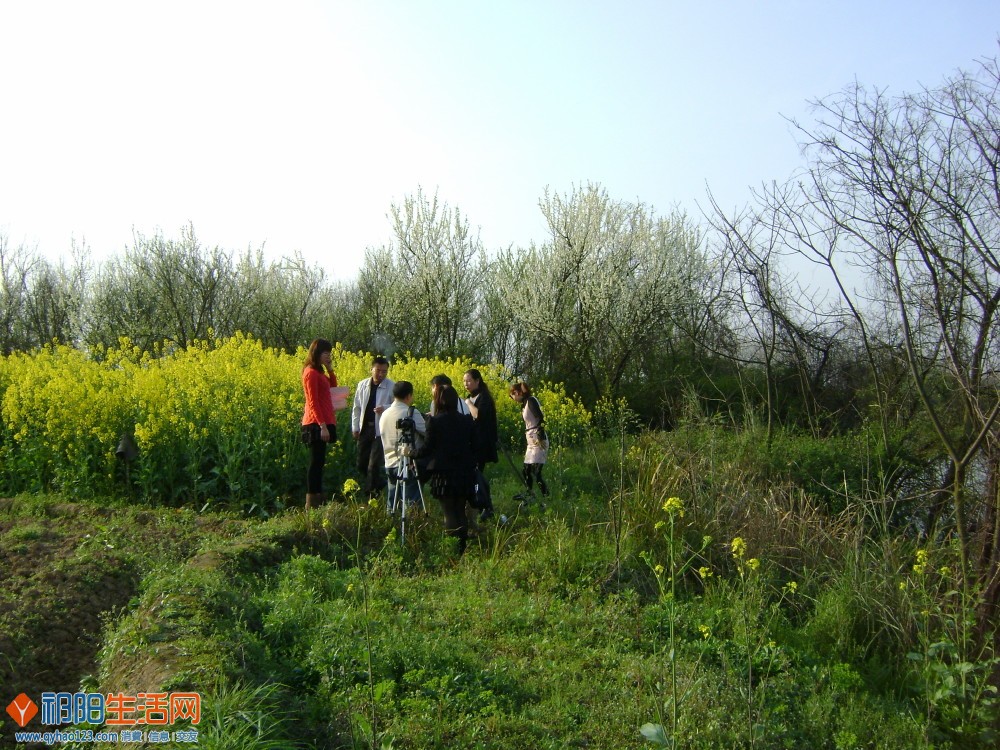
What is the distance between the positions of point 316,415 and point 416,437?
128 centimetres

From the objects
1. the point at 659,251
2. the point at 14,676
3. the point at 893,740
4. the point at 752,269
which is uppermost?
the point at 659,251

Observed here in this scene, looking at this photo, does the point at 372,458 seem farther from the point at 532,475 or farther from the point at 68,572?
the point at 68,572

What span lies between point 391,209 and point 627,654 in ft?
72.0

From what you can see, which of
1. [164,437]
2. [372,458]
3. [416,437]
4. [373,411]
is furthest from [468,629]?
[164,437]

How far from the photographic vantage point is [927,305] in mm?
7980

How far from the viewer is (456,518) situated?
763cm

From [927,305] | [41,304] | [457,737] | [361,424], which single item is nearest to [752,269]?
[927,305]

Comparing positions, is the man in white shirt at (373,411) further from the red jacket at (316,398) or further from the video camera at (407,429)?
the video camera at (407,429)

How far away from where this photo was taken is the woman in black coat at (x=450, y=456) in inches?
295

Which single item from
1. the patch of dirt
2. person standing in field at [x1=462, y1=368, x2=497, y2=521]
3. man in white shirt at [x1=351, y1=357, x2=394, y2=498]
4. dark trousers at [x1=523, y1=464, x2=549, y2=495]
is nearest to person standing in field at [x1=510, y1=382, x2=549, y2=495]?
dark trousers at [x1=523, y1=464, x2=549, y2=495]

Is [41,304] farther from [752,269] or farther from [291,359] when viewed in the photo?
[752,269]

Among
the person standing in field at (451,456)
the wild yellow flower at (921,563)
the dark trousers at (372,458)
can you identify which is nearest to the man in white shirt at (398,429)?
the person standing in field at (451,456)

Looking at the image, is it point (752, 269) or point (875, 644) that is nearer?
point (875, 644)

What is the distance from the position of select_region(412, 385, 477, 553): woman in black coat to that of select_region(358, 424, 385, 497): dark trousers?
131cm
